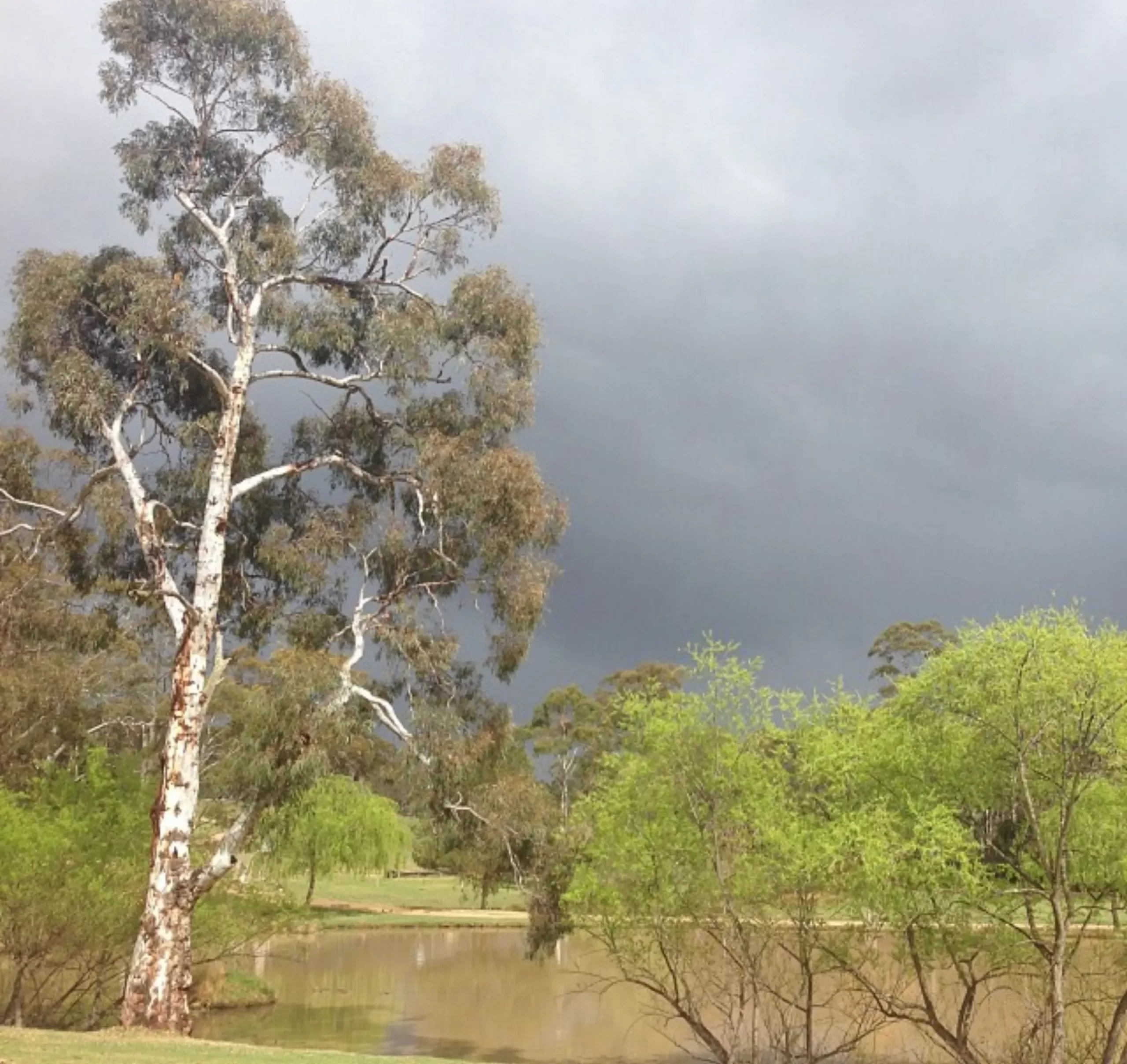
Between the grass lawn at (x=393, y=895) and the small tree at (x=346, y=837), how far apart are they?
7510mm

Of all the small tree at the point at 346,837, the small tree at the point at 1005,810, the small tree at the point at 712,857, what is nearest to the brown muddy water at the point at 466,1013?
the small tree at the point at 712,857

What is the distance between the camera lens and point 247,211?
19328 mm

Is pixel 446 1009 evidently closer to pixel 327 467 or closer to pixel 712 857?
pixel 712 857

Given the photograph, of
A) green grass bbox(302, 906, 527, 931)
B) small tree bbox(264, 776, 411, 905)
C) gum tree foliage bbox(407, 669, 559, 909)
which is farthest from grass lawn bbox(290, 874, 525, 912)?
gum tree foliage bbox(407, 669, 559, 909)

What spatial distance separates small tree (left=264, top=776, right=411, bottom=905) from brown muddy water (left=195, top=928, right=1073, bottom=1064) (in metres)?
2.77

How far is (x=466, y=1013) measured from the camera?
2520cm

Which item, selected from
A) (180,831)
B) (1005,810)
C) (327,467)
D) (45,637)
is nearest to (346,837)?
(45,637)

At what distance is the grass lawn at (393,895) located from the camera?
51938 millimetres

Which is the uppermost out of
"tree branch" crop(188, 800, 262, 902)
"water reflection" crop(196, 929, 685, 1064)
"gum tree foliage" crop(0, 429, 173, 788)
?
"gum tree foliage" crop(0, 429, 173, 788)

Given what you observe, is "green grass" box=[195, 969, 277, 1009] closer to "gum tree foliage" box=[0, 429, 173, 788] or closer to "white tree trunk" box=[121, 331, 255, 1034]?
"gum tree foliage" box=[0, 429, 173, 788]

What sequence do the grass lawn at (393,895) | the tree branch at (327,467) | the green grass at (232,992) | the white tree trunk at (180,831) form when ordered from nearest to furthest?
the white tree trunk at (180,831)
the tree branch at (327,467)
the green grass at (232,992)
the grass lawn at (393,895)

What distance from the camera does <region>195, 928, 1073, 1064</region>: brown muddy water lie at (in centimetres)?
2105

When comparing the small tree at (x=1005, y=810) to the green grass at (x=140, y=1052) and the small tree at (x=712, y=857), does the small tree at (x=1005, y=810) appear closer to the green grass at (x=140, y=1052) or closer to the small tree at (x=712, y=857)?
the small tree at (x=712, y=857)

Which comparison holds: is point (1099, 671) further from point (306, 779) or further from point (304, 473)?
point (304, 473)
